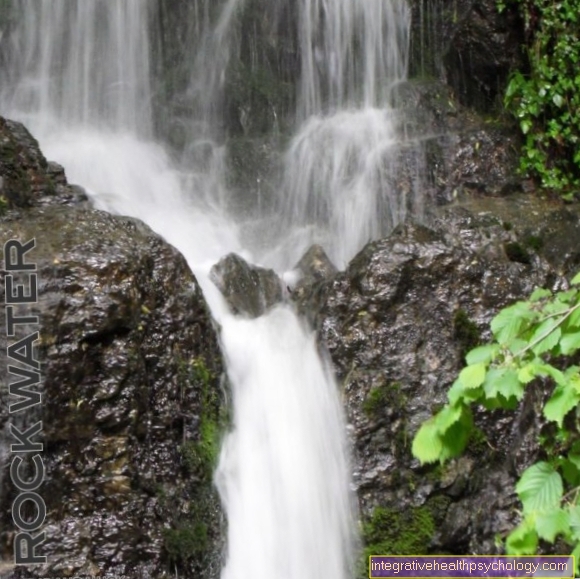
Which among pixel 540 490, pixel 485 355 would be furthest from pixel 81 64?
pixel 540 490

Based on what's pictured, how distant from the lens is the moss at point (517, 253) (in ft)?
18.5

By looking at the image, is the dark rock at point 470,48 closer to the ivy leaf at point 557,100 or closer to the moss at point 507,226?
the ivy leaf at point 557,100

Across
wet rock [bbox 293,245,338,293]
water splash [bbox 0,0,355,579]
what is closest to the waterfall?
wet rock [bbox 293,245,338,293]

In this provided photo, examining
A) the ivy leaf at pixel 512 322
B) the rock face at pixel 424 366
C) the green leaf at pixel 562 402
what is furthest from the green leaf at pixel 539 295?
the rock face at pixel 424 366

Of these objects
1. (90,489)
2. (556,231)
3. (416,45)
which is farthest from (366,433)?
(416,45)

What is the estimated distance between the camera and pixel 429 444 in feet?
5.90

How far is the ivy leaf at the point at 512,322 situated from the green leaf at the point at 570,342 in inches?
4.7

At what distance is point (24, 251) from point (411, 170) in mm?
3730

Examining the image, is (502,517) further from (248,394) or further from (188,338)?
(188,338)

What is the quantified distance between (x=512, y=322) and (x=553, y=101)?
18.0 feet

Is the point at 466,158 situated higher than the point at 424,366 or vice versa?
the point at 466,158

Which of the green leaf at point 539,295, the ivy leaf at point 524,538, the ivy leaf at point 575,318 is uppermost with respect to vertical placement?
the green leaf at point 539,295

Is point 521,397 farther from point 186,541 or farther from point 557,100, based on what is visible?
point 557,100

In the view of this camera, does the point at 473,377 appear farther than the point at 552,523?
Yes
